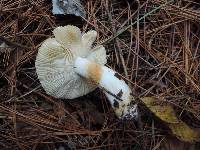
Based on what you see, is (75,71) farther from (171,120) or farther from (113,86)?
(171,120)

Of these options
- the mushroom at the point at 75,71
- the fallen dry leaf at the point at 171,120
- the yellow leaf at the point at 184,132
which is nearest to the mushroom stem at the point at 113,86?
the mushroom at the point at 75,71

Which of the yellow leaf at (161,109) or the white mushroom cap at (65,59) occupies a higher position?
the white mushroom cap at (65,59)

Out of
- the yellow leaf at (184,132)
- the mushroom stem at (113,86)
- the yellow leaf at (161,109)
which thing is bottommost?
the yellow leaf at (184,132)

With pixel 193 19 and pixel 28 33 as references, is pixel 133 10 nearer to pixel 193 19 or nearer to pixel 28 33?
pixel 193 19

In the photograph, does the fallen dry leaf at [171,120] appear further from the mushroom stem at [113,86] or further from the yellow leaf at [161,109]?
the mushroom stem at [113,86]

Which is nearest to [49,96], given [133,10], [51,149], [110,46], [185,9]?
[51,149]

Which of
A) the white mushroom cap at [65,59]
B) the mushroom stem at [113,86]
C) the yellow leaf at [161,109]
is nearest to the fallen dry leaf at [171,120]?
the yellow leaf at [161,109]

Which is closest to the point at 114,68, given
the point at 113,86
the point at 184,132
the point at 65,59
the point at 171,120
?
the point at 113,86
